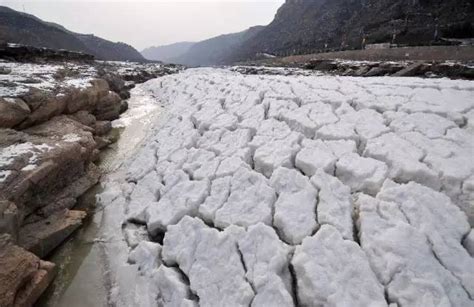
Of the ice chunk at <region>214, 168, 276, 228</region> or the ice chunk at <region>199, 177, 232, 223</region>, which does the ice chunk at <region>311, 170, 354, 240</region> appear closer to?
the ice chunk at <region>214, 168, 276, 228</region>

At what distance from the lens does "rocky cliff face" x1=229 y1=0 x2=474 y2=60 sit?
25844 mm

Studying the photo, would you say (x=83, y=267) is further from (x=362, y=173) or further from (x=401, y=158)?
(x=401, y=158)

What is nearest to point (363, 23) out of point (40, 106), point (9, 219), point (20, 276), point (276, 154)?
point (40, 106)

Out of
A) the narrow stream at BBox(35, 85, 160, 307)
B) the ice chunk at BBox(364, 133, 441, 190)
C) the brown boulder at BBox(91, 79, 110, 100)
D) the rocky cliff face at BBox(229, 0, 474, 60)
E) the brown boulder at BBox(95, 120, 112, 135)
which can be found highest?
the rocky cliff face at BBox(229, 0, 474, 60)

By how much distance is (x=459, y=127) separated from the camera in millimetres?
2799

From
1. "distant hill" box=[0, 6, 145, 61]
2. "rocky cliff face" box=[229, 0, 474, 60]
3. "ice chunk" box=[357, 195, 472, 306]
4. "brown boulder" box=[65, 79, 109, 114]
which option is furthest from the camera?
"distant hill" box=[0, 6, 145, 61]

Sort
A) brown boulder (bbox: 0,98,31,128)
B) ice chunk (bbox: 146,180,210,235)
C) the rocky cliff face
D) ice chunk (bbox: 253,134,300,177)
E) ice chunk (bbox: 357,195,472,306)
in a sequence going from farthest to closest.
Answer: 1. the rocky cliff face
2. brown boulder (bbox: 0,98,31,128)
3. ice chunk (bbox: 253,134,300,177)
4. ice chunk (bbox: 146,180,210,235)
5. ice chunk (bbox: 357,195,472,306)

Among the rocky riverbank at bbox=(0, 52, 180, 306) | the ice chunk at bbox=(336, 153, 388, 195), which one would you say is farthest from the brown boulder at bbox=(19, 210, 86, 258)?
the ice chunk at bbox=(336, 153, 388, 195)

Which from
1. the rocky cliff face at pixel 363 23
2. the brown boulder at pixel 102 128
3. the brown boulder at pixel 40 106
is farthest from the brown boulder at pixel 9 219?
the rocky cliff face at pixel 363 23

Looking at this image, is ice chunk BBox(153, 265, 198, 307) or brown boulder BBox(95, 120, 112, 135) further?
brown boulder BBox(95, 120, 112, 135)

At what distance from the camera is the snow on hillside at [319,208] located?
1860 millimetres

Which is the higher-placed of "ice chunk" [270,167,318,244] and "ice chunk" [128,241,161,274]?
"ice chunk" [270,167,318,244]

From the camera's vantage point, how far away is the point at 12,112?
13.2 feet

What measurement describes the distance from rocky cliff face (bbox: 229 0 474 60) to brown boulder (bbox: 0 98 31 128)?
2334cm
